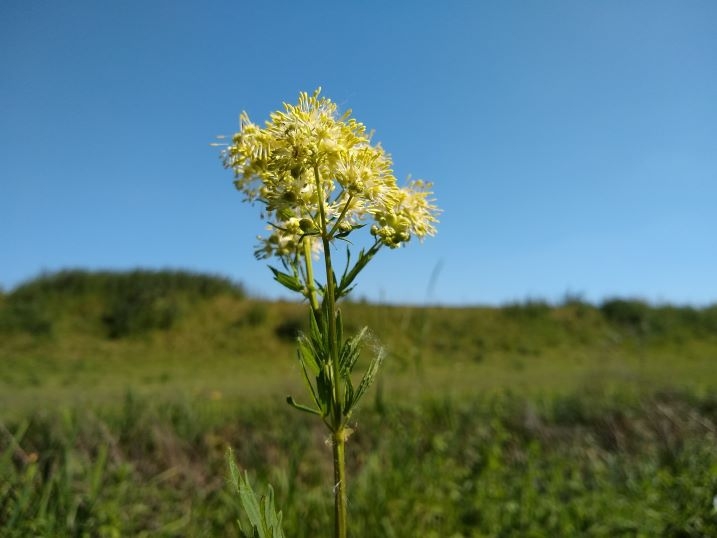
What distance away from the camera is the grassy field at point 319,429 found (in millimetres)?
1771

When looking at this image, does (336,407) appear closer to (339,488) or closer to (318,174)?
(339,488)

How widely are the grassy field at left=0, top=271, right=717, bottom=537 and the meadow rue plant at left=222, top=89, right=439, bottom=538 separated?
2.99 ft

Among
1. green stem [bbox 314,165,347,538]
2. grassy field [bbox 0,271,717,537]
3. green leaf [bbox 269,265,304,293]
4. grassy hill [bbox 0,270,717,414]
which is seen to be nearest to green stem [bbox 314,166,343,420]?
green stem [bbox 314,165,347,538]

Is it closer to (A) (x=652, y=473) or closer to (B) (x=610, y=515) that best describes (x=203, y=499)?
(B) (x=610, y=515)

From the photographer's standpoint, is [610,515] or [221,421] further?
[221,421]

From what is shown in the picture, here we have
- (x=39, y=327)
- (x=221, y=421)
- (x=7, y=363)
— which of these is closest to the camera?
(x=221, y=421)

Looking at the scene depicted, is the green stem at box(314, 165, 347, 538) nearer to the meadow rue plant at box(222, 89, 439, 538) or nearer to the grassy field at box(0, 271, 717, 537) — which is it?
the meadow rue plant at box(222, 89, 439, 538)

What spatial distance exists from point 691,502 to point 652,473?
0.70 metres

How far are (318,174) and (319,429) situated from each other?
2336 millimetres

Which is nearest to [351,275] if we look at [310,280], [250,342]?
[310,280]

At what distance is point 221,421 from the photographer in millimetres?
2943

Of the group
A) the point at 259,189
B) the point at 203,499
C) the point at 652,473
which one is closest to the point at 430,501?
the point at 203,499

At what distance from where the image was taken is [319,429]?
9.67 feet

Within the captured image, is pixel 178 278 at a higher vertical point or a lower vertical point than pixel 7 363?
higher
